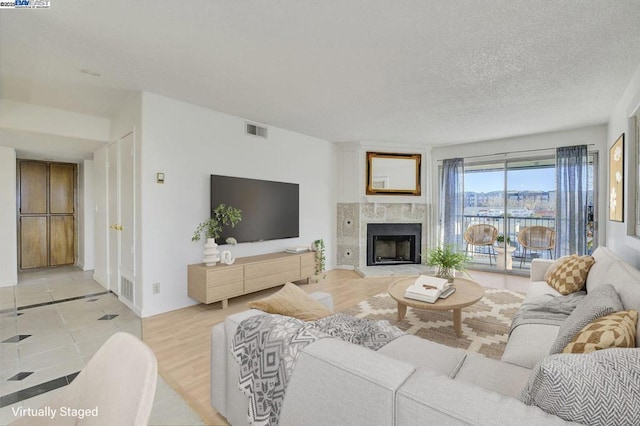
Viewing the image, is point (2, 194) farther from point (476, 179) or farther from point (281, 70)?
point (476, 179)

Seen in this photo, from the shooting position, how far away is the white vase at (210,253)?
11.4ft

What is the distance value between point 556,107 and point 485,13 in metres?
2.53

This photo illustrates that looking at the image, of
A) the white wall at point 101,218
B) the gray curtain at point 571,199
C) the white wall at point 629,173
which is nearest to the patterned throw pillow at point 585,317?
the white wall at point 629,173

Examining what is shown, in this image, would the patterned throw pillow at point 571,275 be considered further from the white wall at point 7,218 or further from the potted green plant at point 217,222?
the white wall at point 7,218

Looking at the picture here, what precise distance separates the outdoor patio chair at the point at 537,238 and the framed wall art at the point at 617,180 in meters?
1.52

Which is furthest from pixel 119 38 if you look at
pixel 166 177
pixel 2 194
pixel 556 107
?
pixel 556 107

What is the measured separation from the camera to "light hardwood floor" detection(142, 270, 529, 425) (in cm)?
195

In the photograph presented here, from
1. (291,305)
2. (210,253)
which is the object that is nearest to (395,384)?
(291,305)

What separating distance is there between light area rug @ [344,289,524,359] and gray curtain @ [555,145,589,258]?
160 centimetres

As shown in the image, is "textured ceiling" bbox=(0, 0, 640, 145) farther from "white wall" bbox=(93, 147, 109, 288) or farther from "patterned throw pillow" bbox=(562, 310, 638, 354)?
"patterned throw pillow" bbox=(562, 310, 638, 354)

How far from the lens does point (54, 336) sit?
8.83 ft

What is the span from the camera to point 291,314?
1.66m

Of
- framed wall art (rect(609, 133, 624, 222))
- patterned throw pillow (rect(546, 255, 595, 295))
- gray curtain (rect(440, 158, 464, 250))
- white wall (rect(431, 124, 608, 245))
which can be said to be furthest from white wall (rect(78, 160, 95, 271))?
framed wall art (rect(609, 133, 624, 222))

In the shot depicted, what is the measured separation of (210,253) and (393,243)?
3747 millimetres
